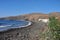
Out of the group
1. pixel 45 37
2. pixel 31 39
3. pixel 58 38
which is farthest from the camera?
pixel 31 39

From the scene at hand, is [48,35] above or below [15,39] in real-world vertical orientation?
above

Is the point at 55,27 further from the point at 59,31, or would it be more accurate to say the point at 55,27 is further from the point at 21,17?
the point at 21,17

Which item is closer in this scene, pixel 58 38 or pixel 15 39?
pixel 58 38

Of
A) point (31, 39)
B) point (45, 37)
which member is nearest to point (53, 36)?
point (45, 37)

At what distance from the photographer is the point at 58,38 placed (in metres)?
11.8

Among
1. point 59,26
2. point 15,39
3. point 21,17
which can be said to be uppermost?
point 59,26

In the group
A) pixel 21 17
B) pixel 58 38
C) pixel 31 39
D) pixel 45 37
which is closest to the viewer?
pixel 58 38

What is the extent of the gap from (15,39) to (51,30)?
6012mm

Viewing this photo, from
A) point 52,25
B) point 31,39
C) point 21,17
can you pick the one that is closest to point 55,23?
point 52,25

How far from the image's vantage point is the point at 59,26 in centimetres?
1209

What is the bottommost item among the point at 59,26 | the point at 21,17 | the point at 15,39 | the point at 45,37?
the point at 21,17

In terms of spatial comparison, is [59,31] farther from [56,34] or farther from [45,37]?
[45,37]

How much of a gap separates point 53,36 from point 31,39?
17.9 ft

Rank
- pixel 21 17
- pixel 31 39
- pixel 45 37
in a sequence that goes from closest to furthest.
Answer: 1. pixel 45 37
2. pixel 31 39
3. pixel 21 17
